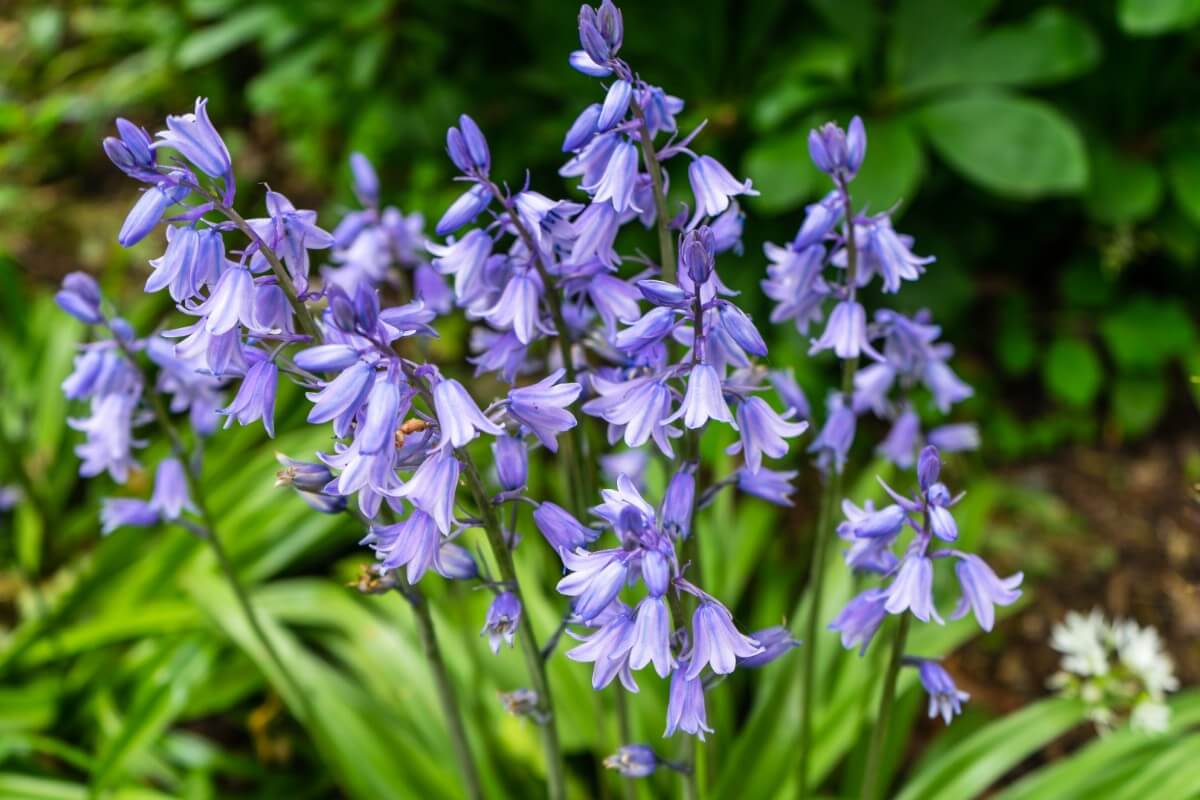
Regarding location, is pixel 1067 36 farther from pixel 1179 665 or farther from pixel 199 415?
pixel 199 415

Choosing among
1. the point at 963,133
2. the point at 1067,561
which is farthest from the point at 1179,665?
the point at 963,133

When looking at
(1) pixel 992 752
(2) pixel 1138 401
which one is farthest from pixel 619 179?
(2) pixel 1138 401

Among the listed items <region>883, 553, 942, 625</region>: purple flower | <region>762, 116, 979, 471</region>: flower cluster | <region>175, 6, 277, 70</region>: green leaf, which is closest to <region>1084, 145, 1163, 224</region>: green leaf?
<region>762, 116, 979, 471</region>: flower cluster

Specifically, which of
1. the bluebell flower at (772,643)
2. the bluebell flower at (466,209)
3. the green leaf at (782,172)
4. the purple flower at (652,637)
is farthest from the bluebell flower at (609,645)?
the green leaf at (782,172)

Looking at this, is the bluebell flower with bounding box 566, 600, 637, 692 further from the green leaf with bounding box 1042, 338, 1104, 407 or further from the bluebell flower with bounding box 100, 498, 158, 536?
the green leaf with bounding box 1042, 338, 1104, 407

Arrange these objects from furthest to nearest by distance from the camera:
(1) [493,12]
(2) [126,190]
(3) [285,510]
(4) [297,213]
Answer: (2) [126,190]
(1) [493,12]
(3) [285,510]
(4) [297,213]

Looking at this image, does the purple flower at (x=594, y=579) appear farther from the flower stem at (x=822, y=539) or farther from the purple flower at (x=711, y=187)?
Answer: the flower stem at (x=822, y=539)
